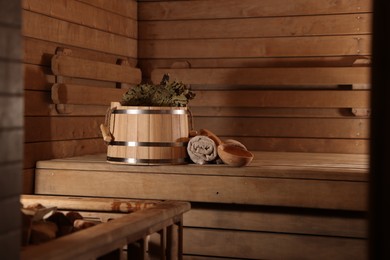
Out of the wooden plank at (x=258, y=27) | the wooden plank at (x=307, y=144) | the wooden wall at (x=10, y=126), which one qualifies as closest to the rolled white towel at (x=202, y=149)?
Result: the wooden plank at (x=307, y=144)

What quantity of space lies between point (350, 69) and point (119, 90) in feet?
4.98

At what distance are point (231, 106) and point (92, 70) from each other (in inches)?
40.7

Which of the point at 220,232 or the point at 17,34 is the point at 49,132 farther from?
the point at 17,34

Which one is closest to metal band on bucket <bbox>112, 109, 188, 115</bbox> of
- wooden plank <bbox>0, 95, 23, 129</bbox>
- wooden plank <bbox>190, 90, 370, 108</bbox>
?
wooden plank <bbox>190, 90, 370, 108</bbox>

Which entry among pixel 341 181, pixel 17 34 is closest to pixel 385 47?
pixel 17 34

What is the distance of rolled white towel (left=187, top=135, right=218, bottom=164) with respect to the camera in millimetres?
3496

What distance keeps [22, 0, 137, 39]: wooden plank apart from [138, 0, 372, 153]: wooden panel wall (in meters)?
0.25

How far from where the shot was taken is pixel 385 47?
125 cm

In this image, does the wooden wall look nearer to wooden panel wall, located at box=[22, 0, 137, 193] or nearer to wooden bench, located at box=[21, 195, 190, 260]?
wooden bench, located at box=[21, 195, 190, 260]

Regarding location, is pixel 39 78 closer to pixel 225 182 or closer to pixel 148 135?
pixel 148 135

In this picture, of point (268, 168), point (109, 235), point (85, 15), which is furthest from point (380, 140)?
point (85, 15)

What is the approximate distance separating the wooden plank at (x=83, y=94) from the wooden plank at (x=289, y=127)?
680 millimetres

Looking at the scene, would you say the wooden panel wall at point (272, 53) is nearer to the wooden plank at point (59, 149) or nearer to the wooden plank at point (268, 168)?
the wooden plank at point (268, 168)

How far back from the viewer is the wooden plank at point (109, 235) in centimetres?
171
